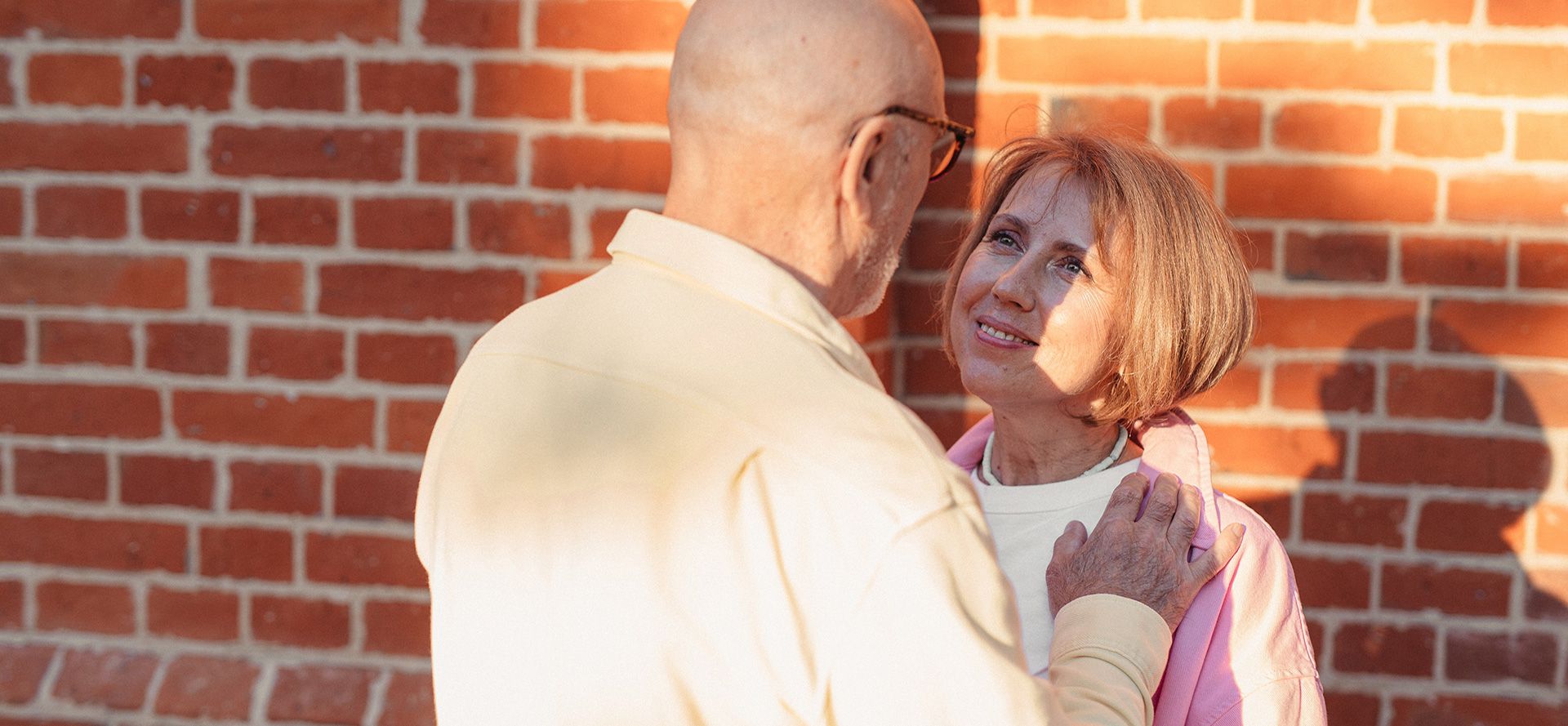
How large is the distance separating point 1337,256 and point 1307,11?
0.42 meters

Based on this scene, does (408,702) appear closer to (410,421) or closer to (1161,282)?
(410,421)

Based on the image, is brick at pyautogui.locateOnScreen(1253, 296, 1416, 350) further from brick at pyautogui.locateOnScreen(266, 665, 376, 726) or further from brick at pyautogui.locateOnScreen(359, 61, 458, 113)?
brick at pyautogui.locateOnScreen(266, 665, 376, 726)

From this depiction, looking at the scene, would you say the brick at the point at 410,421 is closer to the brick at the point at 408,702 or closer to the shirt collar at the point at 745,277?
the brick at the point at 408,702

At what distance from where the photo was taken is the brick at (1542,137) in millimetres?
2168

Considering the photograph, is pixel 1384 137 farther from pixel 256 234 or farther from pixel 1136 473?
pixel 256 234

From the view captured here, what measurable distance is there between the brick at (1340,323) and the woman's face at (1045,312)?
1.91ft

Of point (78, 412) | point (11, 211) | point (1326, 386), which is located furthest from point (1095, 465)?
point (11, 211)

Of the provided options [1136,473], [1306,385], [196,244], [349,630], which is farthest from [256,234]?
[1306,385]

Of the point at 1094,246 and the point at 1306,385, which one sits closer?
the point at 1094,246

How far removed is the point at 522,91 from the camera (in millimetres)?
2203

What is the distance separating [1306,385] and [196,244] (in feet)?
6.37

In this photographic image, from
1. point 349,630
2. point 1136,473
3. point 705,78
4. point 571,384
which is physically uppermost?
point 705,78

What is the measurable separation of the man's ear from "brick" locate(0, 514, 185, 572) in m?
1.65

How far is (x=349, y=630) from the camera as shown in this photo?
2.31m
